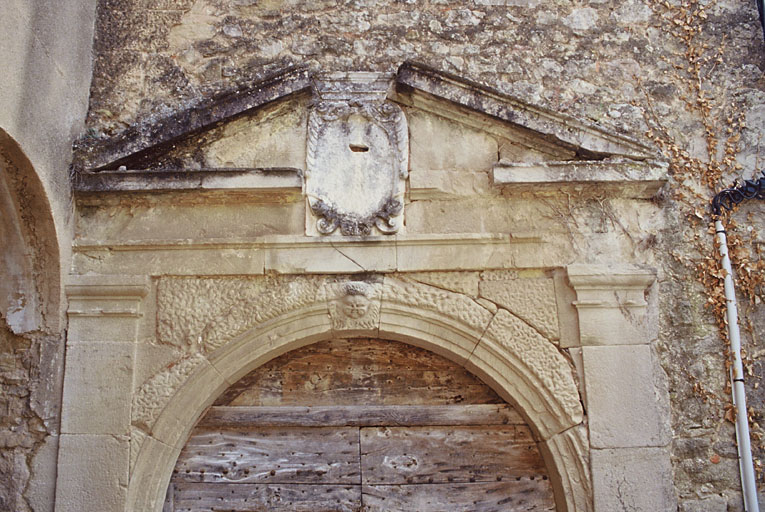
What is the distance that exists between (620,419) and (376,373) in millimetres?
1151

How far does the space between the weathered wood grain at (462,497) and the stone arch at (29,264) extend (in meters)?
1.71

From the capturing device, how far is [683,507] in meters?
3.32

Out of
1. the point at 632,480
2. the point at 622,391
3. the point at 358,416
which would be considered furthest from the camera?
the point at 358,416

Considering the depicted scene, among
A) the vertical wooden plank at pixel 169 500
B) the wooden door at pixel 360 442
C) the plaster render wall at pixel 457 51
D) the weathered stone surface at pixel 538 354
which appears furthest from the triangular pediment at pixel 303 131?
the vertical wooden plank at pixel 169 500

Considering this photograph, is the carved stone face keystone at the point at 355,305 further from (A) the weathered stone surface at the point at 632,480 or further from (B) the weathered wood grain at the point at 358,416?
(A) the weathered stone surface at the point at 632,480

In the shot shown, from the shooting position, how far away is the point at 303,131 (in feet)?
12.0

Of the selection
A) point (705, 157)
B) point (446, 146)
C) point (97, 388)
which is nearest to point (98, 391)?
point (97, 388)

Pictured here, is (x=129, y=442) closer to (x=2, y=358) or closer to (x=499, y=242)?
(x=2, y=358)

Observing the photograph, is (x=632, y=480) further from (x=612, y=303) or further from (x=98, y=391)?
(x=98, y=391)

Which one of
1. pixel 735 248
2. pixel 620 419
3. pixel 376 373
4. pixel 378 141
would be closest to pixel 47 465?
pixel 376 373

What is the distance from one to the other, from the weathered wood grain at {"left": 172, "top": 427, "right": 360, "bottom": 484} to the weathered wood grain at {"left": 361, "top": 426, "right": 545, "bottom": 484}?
11 centimetres

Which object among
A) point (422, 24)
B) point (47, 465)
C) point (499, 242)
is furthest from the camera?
point (422, 24)

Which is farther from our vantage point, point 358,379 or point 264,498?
point 358,379

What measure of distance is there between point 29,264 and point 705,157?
3.35 metres
